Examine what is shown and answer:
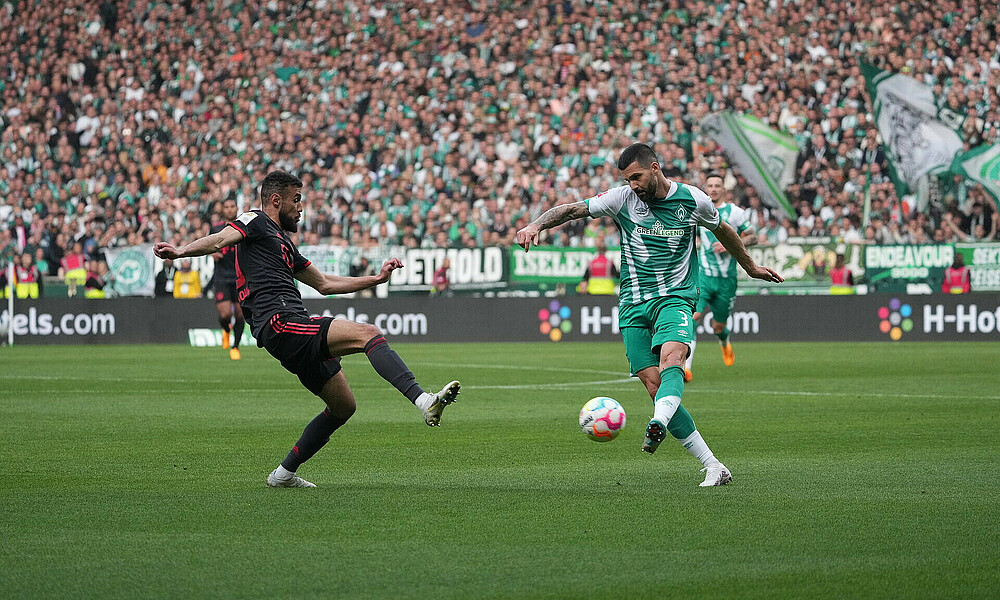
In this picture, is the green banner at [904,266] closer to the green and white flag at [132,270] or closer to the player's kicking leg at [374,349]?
the green and white flag at [132,270]

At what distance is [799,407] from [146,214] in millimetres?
21329

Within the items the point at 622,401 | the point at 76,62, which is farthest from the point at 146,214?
the point at 622,401

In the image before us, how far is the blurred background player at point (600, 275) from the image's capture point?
27172 mm

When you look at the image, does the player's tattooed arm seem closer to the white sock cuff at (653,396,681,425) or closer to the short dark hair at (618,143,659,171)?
the short dark hair at (618,143,659,171)

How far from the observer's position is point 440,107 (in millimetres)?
31938

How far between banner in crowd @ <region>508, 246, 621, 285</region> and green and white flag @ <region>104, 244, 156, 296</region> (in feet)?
25.4

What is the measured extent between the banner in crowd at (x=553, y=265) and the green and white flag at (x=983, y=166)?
296 inches

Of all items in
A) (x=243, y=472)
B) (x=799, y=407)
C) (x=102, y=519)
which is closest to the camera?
(x=102, y=519)

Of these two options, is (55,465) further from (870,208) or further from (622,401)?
Result: (870,208)

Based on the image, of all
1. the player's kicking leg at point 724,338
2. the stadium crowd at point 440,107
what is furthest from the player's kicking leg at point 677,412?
the stadium crowd at point 440,107

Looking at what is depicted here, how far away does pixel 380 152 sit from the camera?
3131 cm

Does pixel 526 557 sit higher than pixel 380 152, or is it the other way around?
pixel 380 152

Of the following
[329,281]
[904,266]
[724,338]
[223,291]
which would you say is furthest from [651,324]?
[904,266]

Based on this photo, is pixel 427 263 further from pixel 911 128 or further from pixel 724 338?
pixel 911 128
